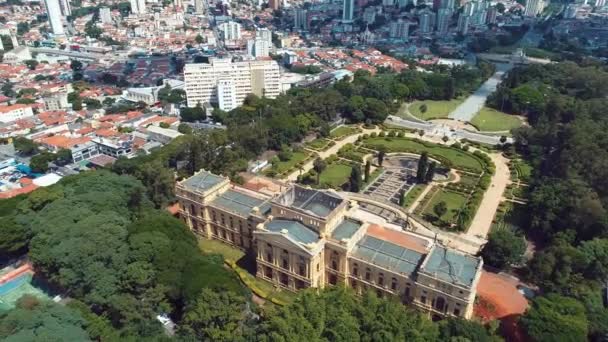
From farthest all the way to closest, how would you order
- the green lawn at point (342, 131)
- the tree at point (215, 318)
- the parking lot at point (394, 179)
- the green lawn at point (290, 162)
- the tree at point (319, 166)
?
the green lawn at point (342, 131)
the green lawn at point (290, 162)
the tree at point (319, 166)
the parking lot at point (394, 179)
the tree at point (215, 318)

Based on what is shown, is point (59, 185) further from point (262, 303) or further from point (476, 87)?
point (476, 87)

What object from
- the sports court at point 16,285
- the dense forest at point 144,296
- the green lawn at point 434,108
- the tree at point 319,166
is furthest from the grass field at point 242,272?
the green lawn at point 434,108

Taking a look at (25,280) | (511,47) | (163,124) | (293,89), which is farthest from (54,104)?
(511,47)

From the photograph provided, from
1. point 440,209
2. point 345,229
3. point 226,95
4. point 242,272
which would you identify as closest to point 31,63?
point 226,95

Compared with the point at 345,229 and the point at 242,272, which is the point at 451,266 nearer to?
the point at 345,229

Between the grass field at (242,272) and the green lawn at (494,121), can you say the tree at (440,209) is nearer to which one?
the grass field at (242,272)

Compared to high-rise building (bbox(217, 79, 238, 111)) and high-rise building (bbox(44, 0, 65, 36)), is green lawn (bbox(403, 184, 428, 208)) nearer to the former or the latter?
high-rise building (bbox(217, 79, 238, 111))
